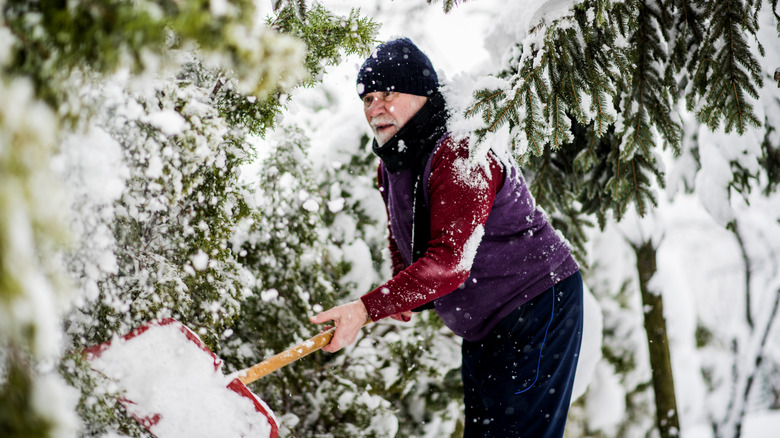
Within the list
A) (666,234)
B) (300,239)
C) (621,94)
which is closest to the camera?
(621,94)

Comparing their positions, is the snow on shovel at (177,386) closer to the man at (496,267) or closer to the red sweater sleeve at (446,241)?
the red sweater sleeve at (446,241)

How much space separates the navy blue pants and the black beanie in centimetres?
105

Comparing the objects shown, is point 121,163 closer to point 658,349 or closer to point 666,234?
point 658,349

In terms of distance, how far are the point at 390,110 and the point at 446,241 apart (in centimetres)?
66

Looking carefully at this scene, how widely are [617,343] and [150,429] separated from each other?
5.31 m

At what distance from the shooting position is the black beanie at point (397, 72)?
2146mm

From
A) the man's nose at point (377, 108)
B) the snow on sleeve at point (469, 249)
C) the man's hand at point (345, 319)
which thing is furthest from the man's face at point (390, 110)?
the man's hand at point (345, 319)

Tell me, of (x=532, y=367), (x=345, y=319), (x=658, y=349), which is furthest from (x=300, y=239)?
(x=658, y=349)

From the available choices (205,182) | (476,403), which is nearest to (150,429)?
(205,182)

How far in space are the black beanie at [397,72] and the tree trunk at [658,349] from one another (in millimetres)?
3335

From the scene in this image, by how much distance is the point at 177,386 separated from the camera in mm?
1728

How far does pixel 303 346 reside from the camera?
1.92 meters

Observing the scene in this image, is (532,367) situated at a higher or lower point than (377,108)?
lower

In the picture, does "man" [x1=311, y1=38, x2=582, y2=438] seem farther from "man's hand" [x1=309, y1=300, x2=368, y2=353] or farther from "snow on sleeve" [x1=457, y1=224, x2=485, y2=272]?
"man's hand" [x1=309, y1=300, x2=368, y2=353]
